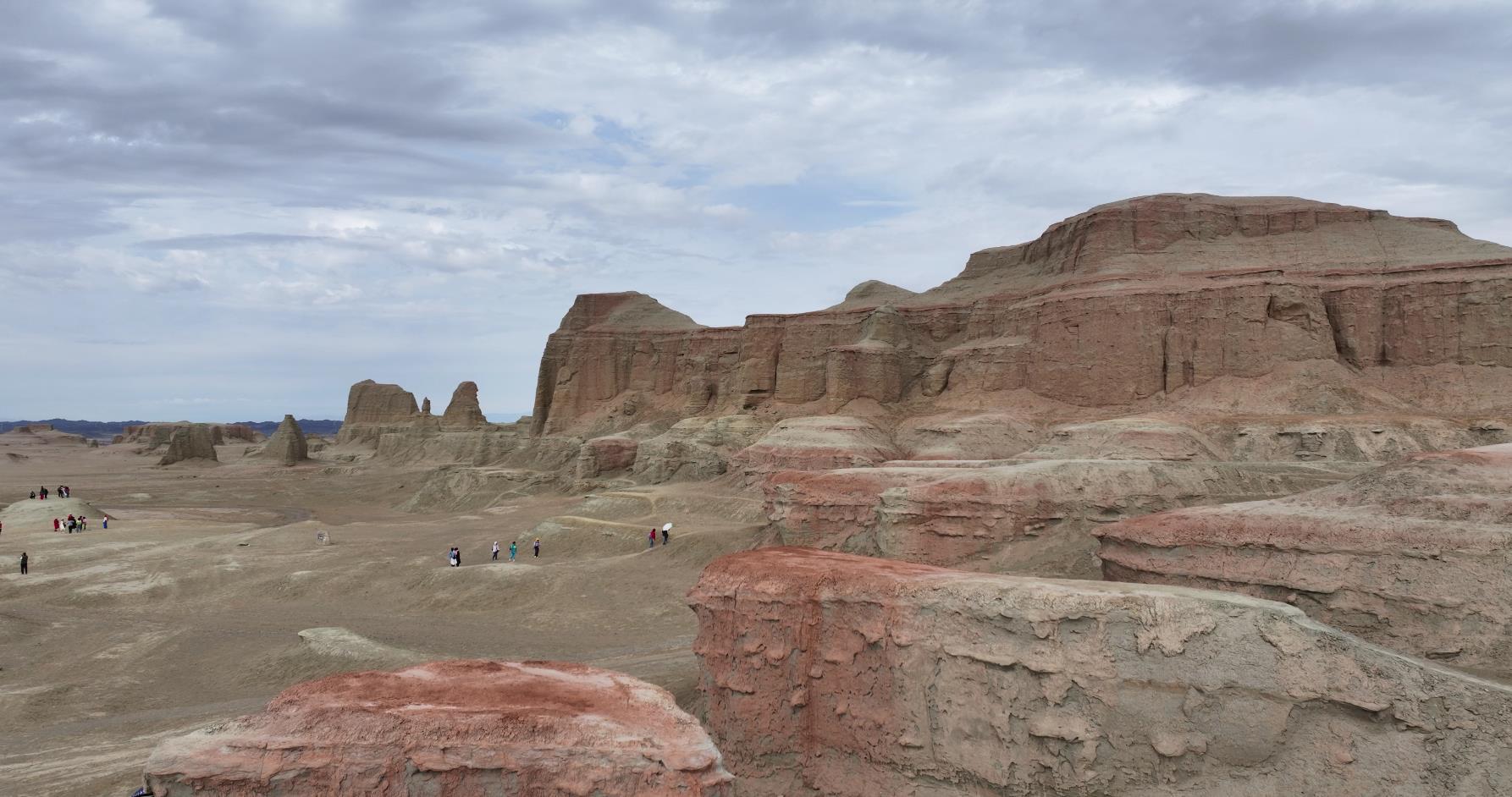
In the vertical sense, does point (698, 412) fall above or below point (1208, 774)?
above

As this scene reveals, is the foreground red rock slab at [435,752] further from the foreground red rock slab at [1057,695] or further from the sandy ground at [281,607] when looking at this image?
the sandy ground at [281,607]

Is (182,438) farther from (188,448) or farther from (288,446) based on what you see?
(288,446)

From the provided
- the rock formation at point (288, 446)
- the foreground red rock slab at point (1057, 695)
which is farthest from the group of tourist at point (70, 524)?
the rock formation at point (288, 446)

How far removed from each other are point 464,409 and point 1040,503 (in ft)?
252

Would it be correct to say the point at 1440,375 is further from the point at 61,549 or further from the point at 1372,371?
the point at 61,549

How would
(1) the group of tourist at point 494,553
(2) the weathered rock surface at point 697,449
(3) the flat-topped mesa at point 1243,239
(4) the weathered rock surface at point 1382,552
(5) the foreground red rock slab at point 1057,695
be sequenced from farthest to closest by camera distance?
(2) the weathered rock surface at point 697,449, (3) the flat-topped mesa at point 1243,239, (1) the group of tourist at point 494,553, (4) the weathered rock surface at point 1382,552, (5) the foreground red rock slab at point 1057,695

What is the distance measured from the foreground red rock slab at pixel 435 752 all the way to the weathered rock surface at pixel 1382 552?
10760 millimetres

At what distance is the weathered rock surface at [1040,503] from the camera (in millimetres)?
21219

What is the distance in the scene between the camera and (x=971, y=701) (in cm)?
1060

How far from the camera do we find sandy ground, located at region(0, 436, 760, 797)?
1728cm

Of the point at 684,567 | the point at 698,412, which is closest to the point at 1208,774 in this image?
the point at 684,567

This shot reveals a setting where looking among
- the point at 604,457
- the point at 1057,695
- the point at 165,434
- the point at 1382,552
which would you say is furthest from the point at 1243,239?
the point at 165,434

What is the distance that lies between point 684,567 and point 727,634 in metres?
17.2

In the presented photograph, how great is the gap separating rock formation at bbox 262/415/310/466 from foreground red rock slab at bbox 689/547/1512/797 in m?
82.5
